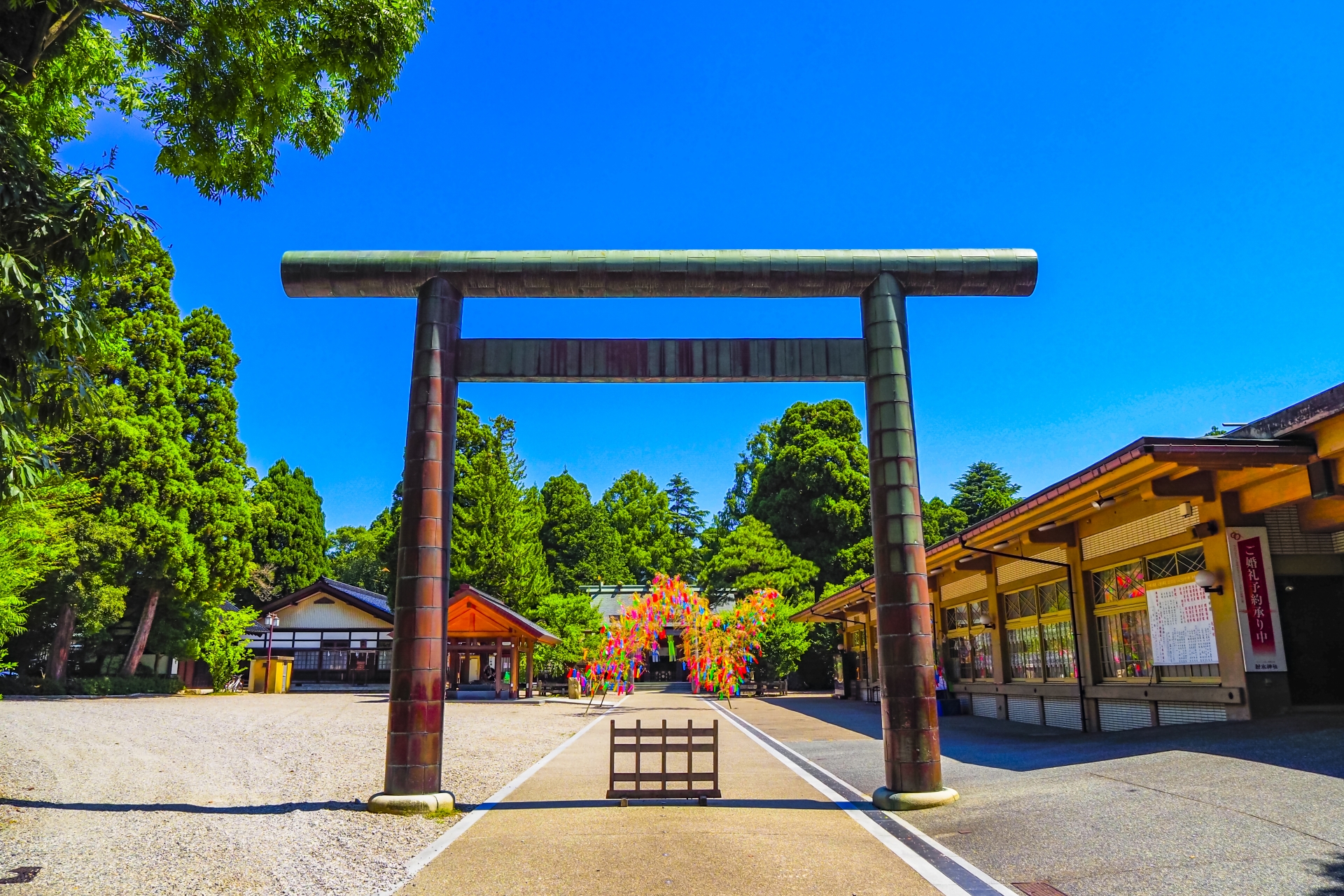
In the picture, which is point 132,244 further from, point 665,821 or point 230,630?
point 230,630

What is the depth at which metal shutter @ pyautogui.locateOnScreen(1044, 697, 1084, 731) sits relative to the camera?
15852mm

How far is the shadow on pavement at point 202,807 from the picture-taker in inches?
348

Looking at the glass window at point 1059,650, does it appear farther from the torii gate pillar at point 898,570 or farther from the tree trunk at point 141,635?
the tree trunk at point 141,635

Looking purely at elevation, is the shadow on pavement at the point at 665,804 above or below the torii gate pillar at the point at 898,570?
below

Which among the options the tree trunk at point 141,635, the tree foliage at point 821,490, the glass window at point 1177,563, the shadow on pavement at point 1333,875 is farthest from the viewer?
the tree foliage at point 821,490

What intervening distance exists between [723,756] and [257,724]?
475 inches

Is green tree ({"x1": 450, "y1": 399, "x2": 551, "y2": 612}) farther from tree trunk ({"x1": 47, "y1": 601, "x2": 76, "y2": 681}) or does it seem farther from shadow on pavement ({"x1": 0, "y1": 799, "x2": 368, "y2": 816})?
shadow on pavement ({"x1": 0, "y1": 799, "x2": 368, "y2": 816})

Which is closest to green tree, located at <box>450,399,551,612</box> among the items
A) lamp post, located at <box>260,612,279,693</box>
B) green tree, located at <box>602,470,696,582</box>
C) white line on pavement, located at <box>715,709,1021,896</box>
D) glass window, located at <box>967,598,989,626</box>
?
lamp post, located at <box>260,612,279,693</box>

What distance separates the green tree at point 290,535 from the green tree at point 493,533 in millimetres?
14396

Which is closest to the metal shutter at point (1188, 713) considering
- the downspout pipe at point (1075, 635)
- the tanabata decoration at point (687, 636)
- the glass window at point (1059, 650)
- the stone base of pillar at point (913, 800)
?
the downspout pipe at point (1075, 635)

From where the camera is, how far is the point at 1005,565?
19719mm

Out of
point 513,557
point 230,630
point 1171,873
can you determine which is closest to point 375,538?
point 513,557

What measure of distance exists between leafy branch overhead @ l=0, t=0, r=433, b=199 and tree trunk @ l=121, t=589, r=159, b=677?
2625cm

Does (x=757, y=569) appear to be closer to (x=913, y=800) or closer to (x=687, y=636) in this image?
(x=687, y=636)
